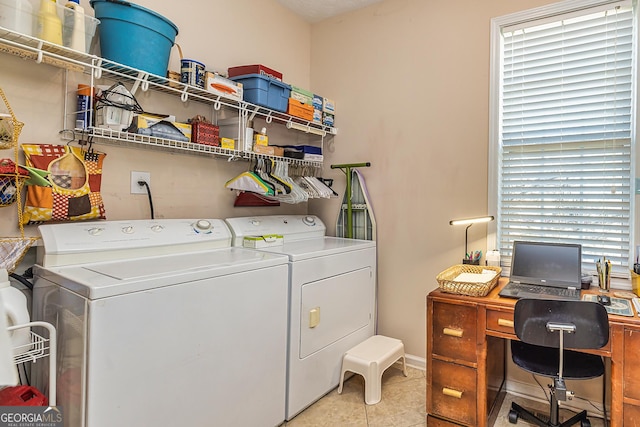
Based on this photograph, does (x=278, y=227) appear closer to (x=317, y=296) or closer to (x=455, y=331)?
(x=317, y=296)

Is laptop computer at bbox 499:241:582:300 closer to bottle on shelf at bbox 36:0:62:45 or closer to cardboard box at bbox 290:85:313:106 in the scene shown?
cardboard box at bbox 290:85:313:106

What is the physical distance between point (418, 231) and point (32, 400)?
2389 mm

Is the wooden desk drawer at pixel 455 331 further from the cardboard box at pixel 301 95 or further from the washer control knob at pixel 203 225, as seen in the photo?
the cardboard box at pixel 301 95

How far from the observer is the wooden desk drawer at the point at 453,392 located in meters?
2.05

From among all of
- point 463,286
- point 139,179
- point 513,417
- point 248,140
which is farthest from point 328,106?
point 513,417

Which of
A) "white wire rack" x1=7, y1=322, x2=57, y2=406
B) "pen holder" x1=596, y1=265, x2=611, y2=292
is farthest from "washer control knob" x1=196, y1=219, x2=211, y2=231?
"pen holder" x1=596, y1=265, x2=611, y2=292

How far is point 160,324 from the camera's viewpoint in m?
1.55

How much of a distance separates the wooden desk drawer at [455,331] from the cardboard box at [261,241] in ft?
3.41

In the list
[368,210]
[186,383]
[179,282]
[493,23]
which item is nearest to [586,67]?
[493,23]

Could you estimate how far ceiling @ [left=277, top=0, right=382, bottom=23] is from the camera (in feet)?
10.1

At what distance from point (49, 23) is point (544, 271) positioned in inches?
108

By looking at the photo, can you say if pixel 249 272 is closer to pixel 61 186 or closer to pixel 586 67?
pixel 61 186

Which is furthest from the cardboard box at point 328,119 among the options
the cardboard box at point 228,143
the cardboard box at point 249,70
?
the cardboard box at point 228,143

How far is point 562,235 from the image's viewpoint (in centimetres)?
243
